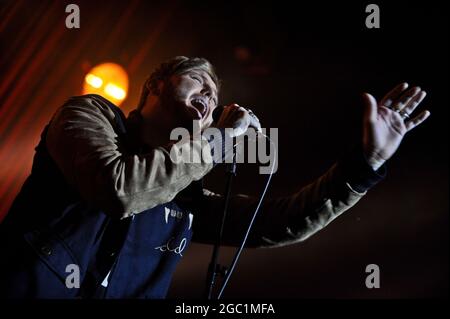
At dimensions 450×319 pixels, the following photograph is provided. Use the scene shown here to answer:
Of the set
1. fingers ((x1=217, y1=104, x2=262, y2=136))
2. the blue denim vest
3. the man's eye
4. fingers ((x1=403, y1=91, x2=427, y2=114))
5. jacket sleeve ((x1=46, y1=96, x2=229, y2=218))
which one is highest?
the man's eye

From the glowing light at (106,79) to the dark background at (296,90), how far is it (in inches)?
2.3

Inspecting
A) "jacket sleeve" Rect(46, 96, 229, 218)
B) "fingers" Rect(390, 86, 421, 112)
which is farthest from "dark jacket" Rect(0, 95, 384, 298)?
"fingers" Rect(390, 86, 421, 112)

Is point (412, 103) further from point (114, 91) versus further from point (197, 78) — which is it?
point (114, 91)

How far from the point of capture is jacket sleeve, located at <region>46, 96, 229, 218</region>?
116 centimetres

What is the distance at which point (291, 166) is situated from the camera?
3.17 meters

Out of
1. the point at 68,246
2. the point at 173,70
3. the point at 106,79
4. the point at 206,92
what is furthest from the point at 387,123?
the point at 106,79

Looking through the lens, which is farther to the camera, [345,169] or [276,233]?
[276,233]

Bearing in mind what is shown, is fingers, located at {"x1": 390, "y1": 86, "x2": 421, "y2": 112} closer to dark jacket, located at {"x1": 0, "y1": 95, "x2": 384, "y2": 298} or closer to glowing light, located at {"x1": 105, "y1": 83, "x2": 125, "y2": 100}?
dark jacket, located at {"x1": 0, "y1": 95, "x2": 384, "y2": 298}

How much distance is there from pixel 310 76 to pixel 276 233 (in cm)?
139

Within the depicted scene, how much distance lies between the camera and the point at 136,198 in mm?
1174

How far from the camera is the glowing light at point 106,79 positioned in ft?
10.00
